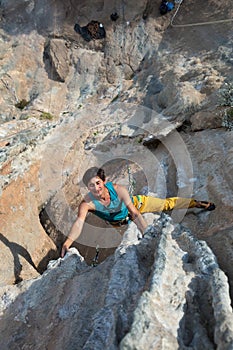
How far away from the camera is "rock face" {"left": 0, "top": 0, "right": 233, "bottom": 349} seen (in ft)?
12.0

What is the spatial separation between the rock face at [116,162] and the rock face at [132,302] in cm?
2

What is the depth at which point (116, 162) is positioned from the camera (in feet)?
32.7

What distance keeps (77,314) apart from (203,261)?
1.62 meters

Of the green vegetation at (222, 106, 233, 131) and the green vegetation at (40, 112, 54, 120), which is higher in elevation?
the green vegetation at (40, 112, 54, 120)

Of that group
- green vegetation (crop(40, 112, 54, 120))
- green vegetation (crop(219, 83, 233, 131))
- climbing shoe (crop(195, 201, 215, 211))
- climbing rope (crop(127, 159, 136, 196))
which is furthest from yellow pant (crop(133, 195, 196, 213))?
green vegetation (crop(40, 112, 54, 120))

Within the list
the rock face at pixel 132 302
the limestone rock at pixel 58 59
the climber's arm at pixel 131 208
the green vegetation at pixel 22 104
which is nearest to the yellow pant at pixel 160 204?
the climber's arm at pixel 131 208

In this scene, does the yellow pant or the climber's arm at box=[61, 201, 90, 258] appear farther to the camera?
the yellow pant

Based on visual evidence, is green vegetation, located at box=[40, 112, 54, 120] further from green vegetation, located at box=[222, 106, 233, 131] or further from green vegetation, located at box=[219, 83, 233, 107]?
green vegetation, located at box=[222, 106, 233, 131]

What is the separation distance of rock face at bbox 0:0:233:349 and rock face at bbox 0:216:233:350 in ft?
0.05

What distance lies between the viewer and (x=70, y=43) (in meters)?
15.8

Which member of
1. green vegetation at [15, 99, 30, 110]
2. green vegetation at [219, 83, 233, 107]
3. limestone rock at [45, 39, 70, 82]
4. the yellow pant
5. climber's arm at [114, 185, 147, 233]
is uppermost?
limestone rock at [45, 39, 70, 82]

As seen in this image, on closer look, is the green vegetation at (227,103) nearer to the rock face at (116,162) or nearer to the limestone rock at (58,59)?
the rock face at (116,162)

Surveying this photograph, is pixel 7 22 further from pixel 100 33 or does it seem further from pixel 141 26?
pixel 141 26

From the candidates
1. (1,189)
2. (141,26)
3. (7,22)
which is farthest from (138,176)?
(7,22)
